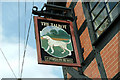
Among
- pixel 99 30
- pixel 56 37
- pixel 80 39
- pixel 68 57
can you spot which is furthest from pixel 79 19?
pixel 68 57

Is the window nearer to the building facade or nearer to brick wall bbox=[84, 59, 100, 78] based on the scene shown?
the building facade

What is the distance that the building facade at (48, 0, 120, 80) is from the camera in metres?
6.71

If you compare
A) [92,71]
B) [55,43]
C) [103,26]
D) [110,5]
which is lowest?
[92,71]

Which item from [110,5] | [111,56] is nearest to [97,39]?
[111,56]

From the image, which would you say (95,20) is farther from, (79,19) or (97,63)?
(97,63)

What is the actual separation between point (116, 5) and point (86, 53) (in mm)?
2118

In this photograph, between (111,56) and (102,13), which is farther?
(102,13)

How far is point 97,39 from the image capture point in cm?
756

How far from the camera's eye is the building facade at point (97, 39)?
671cm

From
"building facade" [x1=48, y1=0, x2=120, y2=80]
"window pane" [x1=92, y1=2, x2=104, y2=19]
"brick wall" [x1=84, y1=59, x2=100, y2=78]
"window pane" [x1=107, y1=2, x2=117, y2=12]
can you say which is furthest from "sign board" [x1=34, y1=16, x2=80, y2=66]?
"window pane" [x1=107, y1=2, x2=117, y2=12]

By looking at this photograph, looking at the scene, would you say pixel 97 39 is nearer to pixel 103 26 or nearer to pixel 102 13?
pixel 103 26

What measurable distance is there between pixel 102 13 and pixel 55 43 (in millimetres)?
2095

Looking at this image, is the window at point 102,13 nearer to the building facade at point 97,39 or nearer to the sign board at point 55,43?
the building facade at point 97,39

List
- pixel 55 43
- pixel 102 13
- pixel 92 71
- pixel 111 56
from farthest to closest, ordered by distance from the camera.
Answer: pixel 102 13, pixel 92 71, pixel 55 43, pixel 111 56
